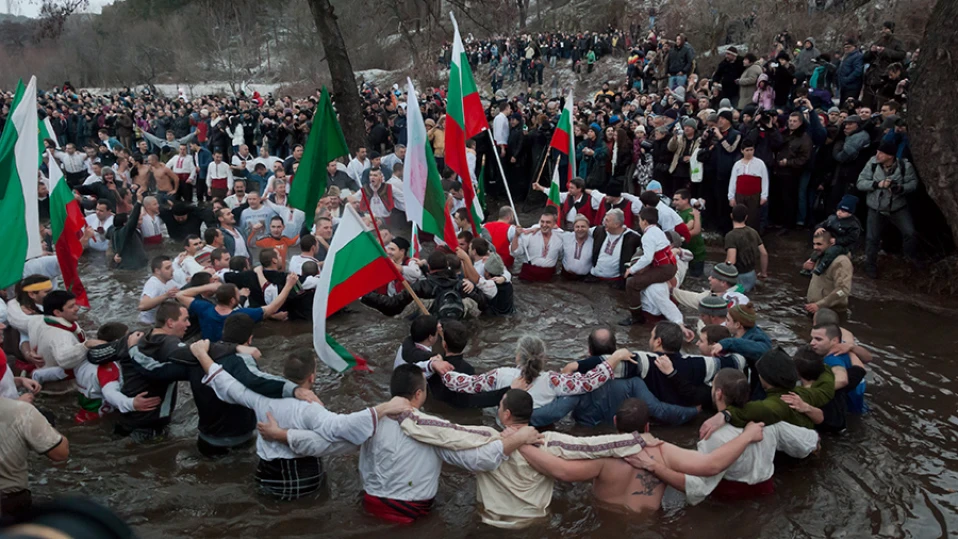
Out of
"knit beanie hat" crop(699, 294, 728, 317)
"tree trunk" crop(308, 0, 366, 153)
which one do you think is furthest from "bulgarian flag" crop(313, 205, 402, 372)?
"tree trunk" crop(308, 0, 366, 153)

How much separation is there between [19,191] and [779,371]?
7210mm

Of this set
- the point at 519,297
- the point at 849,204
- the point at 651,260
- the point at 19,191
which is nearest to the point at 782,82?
the point at 849,204

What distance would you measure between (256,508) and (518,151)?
12087 mm

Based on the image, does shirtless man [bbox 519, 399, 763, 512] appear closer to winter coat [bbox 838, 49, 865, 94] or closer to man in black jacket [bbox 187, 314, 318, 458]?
man in black jacket [bbox 187, 314, 318, 458]

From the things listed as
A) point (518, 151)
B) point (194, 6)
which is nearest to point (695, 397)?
point (518, 151)

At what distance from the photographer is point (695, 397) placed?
6262mm

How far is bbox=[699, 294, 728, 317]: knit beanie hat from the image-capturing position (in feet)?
22.1

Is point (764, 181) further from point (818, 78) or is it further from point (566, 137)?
point (818, 78)

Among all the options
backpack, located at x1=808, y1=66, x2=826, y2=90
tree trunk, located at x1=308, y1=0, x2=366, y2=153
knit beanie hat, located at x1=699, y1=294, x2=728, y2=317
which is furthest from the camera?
tree trunk, located at x1=308, y1=0, x2=366, y2=153

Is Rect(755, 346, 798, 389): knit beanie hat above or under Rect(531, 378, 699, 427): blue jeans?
above

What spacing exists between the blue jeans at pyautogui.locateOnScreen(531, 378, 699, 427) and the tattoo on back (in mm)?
1192

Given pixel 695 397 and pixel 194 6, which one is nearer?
pixel 695 397

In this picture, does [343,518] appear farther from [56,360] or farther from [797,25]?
[797,25]

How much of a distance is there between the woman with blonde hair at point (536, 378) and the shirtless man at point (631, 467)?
1082mm
